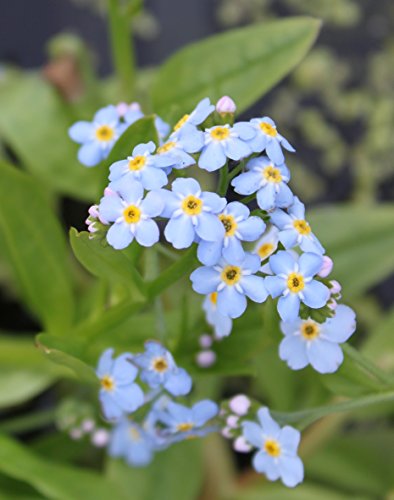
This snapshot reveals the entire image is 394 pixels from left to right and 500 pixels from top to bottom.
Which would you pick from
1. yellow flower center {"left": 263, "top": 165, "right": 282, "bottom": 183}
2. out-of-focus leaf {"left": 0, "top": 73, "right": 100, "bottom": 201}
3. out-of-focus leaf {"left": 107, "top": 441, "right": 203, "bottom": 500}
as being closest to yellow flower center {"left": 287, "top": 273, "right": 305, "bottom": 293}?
yellow flower center {"left": 263, "top": 165, "right": 282, "bottom": 183}

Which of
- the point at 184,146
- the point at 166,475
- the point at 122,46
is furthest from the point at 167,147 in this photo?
the point at 166,475

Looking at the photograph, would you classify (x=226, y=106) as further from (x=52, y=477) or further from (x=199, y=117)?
(x=52, y=477)

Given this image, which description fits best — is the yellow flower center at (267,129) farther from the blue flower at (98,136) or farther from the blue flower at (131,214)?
the blue flower at (98,136)

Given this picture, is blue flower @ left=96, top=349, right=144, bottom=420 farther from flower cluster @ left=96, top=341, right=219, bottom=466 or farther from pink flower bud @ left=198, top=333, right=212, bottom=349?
pink flower bud @ left=198, top=333, right=212, bottom=349

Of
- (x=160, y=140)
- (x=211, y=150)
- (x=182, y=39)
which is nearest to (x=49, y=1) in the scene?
(x=182, y=39)

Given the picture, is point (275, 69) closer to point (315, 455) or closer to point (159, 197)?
point (159, 197)

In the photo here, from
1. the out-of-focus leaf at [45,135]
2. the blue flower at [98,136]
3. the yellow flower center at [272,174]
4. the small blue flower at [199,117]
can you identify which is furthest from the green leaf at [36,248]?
the yellow flower center at [272,174]
